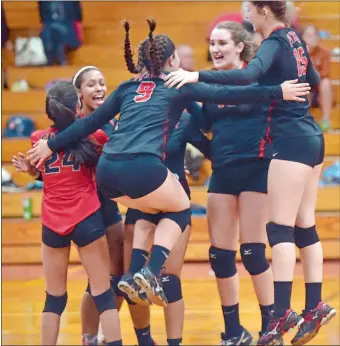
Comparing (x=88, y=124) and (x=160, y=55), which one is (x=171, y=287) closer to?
(x=88, y=124)

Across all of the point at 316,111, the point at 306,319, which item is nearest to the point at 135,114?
the point at 306,319

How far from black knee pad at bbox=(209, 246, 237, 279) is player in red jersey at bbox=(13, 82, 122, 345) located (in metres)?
0.66

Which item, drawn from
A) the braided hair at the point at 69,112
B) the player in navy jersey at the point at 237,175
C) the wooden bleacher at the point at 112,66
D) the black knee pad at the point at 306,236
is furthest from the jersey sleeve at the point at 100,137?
the wooden bleacher at the point at 112,66

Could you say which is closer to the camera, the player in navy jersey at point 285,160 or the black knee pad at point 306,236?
the player in navy jersey at point 285,160

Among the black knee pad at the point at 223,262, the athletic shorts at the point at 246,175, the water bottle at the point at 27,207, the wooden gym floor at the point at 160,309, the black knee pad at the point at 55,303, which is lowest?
the wooden gym floor at the point at 160,309

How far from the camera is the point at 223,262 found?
15.7 ft

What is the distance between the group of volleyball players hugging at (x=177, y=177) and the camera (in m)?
4.03

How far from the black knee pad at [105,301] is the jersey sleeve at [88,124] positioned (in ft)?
2.54

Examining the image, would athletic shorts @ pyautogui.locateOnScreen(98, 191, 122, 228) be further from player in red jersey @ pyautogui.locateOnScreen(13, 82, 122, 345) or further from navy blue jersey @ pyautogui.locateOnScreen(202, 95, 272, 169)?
navy blue jersey @ pyautogui.locateOnScreen(202, 95, 272, 169)

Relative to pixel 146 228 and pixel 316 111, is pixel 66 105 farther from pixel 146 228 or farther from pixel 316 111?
pixel 316 111

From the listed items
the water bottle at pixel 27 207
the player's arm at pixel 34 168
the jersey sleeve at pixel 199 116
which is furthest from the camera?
the water bottle at pixel 27 207

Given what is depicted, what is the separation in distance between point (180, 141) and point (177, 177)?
0.69ft

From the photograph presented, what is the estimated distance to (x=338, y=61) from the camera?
891 cm

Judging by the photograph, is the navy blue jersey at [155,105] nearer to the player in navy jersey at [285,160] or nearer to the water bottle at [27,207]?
the player in navy jersey at [285,160]
